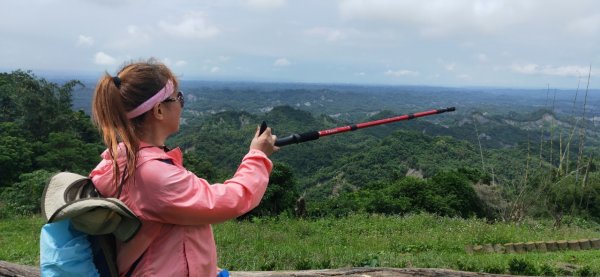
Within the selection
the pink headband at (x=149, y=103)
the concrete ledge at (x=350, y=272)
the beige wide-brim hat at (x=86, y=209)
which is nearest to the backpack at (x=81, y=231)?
the beige wide-brim hat at (x=86, y=209)

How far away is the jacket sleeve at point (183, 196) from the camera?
1628mm

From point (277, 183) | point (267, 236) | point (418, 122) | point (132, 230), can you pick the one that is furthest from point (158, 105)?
point (418, 122)

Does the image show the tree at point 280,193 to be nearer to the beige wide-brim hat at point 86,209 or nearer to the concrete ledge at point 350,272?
the concrete ledge at point 350,272

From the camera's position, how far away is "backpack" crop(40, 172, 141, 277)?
1564mm

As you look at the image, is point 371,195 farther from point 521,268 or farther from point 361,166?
point 361,166

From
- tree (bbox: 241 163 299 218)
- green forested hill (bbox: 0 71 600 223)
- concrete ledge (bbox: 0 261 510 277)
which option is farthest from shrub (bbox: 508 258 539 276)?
tree (bbox: 241 163 299 218)

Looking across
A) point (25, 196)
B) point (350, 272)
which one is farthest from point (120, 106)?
point (25, 196)

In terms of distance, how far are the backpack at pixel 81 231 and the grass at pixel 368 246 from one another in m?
3.70

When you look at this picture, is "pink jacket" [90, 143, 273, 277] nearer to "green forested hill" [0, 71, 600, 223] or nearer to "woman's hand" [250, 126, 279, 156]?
"woman's hand" [250, 126, 279, 156]

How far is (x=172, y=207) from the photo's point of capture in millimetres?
1626

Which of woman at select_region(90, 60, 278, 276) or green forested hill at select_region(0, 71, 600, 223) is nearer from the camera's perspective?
woman at select_region(90, 60, 278, 276)

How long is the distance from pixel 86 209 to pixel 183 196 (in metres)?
0.31

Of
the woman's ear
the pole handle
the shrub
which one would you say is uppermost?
the woman's ear

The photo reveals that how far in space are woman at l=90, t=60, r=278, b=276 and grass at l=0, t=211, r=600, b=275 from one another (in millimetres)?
3619
